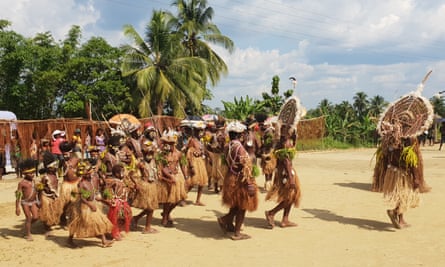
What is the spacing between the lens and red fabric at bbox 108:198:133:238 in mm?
5691

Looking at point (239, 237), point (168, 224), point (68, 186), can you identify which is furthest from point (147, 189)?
point (239, 237)

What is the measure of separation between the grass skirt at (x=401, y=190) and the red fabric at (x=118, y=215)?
3.67m

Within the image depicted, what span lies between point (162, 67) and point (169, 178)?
18.7 m

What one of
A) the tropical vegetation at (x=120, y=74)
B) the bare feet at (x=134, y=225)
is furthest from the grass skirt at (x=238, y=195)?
the tropical vegetation at (x=120, y=74)

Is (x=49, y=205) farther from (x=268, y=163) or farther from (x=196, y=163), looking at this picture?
(x=268, y=163)

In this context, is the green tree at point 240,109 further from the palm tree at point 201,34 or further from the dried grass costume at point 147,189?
the dried grass costume at point 147,189

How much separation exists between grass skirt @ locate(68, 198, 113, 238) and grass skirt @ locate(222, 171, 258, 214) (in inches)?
62.0

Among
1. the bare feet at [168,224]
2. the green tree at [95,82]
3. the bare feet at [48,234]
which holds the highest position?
the green tree at [95,82]

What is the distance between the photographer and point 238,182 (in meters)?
5.66

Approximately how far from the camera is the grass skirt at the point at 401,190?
20.1 feet

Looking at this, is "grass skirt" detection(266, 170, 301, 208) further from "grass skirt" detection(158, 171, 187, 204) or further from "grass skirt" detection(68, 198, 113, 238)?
"grass skirt" detection(68, 198, 113, 238)

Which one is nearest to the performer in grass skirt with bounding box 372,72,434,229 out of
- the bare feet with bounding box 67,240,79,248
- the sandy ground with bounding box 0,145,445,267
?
the sandy ground with bounding box 0,145,445,267

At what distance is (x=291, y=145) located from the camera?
21.2 ft

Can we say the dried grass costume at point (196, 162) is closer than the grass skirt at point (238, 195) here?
No
